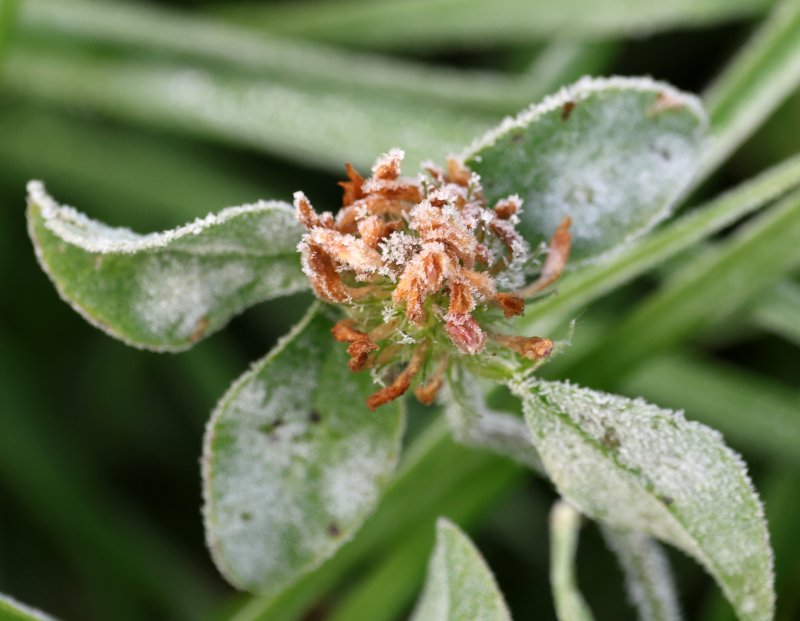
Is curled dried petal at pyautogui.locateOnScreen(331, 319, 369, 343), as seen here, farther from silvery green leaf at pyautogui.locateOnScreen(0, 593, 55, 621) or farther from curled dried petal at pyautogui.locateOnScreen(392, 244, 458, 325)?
silvery green leaf at pyautogui.locateOnScreen(0, 593, 55, 621)

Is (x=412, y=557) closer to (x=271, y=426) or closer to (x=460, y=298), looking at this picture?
(x=271, y=426)

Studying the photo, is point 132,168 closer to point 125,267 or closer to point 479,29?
point 479,29

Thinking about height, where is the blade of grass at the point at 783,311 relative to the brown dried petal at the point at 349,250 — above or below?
above

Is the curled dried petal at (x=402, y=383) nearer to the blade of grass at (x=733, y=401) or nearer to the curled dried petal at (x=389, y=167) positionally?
the curled dried petal at (x=389, y=167)

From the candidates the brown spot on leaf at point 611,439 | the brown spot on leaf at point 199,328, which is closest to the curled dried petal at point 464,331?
the brown spot on leaf at point 611,439

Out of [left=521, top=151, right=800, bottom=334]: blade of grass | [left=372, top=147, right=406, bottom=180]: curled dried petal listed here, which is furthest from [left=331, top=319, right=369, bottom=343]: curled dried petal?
[left=521, top=151, right=800, bottom=334]: blade of grass

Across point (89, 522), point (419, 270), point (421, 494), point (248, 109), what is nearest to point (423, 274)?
point (419, 270)

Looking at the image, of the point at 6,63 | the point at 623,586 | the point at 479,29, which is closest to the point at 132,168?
the point at 6,63
